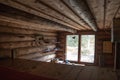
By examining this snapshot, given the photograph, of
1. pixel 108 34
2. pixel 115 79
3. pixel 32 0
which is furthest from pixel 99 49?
pixel 32 0

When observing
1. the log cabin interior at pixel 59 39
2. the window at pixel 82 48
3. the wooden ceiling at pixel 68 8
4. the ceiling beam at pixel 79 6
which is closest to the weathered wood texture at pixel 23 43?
the log cabin interior at pixel 59 39

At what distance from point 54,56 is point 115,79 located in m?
4.47

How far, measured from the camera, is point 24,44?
377 centimetres

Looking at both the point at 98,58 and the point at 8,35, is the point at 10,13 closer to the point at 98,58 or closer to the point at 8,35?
the point at 8,35

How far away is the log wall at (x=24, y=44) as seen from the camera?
9.84 feet

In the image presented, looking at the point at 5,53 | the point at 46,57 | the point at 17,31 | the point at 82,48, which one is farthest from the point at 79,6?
the point at 82,48

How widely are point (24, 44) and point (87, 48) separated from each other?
126 inches

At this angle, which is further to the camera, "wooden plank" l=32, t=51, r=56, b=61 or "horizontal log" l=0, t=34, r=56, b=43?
"wooden plank" l=32, t=51, r=56, b=61

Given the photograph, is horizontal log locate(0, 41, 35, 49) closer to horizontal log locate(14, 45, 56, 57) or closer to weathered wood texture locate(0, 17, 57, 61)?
weathered wood texture locate(0, 17, 57, 61)

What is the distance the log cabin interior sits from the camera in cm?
171

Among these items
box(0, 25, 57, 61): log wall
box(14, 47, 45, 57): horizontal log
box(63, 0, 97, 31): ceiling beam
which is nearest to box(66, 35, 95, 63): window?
box(0, 25, 57, 61): log wall

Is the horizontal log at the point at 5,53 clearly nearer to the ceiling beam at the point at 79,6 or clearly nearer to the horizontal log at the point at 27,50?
the horizontal log at the point at 27,50

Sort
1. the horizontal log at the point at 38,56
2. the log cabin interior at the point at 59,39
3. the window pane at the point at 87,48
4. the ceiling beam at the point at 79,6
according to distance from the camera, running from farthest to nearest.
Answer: the window pane at the point at 87,48 < the horizontal log at the point at 38,56 < the log cabin interior at the point at 59,39 < the ceiling beam at the point at 79,6

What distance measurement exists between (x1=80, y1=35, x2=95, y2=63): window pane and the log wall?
1574 millimetres
